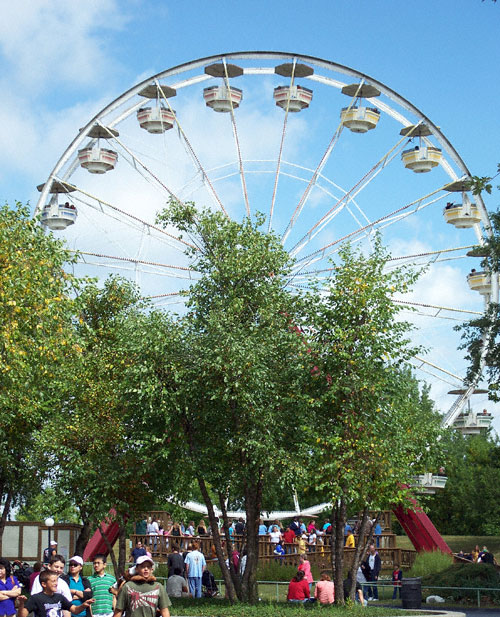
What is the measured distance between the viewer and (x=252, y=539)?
73.5ft

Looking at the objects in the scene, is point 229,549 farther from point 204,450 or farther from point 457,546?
point 457,546

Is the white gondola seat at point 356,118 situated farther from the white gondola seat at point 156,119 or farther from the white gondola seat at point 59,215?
the white gondola seat at point 59,215

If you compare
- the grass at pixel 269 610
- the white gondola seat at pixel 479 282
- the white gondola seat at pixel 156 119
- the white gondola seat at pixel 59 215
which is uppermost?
the white gondola seat at pixel 156 119

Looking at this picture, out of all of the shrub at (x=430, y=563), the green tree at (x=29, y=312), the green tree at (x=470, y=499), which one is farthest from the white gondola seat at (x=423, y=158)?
the green tree at (x=470, y=499)

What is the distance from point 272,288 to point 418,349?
3.67 metres

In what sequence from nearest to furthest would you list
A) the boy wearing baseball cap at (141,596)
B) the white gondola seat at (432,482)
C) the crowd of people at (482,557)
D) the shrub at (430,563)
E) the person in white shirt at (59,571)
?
the boy wearing baseball cap at (141,596) < the person in white shirt at (59,571) < the crowd of people at (482,557) < the shrub at (430,563) < the white gondola seat at (432,482)

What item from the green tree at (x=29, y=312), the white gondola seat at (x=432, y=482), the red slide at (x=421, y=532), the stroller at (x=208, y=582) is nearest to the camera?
the green tree at (x=29, y=312)

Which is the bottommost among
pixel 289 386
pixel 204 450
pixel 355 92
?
pixel 204 450

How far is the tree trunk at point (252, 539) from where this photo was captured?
2205 cm

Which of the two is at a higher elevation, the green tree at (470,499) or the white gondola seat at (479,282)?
the white gondola seat at (479,282)

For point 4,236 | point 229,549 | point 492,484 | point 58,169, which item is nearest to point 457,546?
point 492,484

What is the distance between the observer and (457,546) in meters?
54.3

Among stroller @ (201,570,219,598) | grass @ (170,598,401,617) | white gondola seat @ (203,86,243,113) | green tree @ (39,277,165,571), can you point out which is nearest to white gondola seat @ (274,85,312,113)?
white gondola seat @ (203,86,243,113)

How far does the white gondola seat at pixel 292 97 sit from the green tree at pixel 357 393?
19.4 metres
